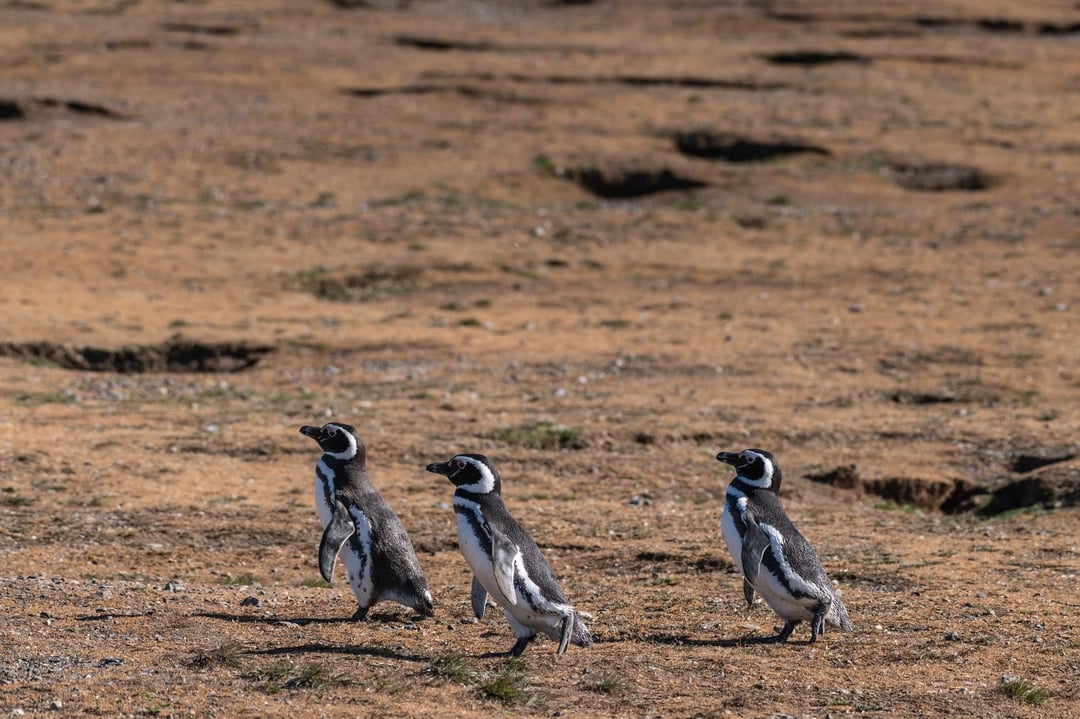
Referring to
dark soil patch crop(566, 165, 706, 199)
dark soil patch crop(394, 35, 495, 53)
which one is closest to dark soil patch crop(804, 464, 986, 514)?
dark soil patch crop(566, 165, 706, 199)

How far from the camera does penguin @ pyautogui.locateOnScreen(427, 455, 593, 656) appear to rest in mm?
9352

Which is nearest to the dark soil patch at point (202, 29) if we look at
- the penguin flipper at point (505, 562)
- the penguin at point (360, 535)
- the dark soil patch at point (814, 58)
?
the dark soil patch at point (814, 58)

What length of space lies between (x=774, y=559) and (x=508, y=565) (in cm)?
186

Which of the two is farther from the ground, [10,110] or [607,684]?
[607,684]

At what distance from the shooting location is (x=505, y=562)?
9.41m

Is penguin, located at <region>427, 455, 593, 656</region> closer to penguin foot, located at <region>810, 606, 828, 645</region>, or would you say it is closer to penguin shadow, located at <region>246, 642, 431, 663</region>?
penguin shadow, located at <region>246, 642, 431, 663</region>

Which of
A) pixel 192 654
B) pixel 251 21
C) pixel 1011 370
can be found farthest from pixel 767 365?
pixel 251 21

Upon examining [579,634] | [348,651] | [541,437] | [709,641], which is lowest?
[541,437]

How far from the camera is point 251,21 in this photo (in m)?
44.7

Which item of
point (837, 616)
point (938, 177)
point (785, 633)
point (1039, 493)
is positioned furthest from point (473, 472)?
point (938, 177)

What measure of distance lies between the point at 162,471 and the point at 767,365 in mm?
8758

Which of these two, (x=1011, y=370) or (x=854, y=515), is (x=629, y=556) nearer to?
(x=854, y=515)

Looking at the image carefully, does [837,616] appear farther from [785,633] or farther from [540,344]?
[540,344]

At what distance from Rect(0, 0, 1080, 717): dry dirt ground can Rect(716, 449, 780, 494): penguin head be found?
1.04 meters
